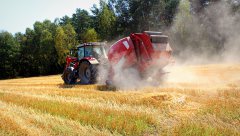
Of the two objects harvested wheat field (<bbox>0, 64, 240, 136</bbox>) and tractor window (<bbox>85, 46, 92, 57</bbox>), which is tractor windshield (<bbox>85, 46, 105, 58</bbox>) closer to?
tractor window (<bbox>85, 46, 92, 57</bbox>)

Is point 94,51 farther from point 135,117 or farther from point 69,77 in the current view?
point 135,117

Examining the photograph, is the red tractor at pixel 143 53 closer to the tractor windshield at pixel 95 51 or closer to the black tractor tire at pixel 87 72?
the black tractor tire at pixel 87 72

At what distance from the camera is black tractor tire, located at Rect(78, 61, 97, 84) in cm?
1332

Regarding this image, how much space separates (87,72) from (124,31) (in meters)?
26.9

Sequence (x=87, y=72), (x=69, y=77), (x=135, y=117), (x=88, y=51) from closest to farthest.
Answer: (x=135, y=117)
(x=87, y=72)
(x=88, y=51)
(x=69, y=77)

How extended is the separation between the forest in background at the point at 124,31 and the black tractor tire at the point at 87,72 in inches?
430

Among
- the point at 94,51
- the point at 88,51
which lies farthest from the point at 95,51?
the point at 88,51

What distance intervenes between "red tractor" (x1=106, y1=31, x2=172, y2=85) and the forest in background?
1013 cm

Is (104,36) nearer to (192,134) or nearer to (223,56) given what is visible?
(223,56)

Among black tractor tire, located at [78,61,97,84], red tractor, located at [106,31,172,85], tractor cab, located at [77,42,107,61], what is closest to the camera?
red tractor, located at [106,31,172,85]

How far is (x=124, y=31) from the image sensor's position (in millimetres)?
40250

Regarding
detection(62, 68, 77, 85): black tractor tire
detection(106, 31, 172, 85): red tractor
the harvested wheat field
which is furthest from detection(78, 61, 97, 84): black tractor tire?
the harvested wheat field

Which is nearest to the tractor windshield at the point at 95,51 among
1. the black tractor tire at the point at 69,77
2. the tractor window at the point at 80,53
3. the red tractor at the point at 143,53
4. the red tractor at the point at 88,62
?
the red tractor at the point at 88,62

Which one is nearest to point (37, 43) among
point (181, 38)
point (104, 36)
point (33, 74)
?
point (33, 74)
